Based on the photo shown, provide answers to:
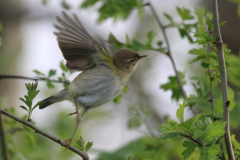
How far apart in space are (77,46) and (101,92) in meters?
0.55

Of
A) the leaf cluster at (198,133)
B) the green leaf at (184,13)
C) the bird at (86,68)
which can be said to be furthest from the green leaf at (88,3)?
Result: the leaf cluster at (198,133)

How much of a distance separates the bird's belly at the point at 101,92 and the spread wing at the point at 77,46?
10.1 inches

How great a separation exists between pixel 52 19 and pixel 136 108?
5.03 meters

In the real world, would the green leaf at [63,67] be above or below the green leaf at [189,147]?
above

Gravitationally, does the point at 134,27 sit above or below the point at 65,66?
above

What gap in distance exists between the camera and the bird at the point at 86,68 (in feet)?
9.43

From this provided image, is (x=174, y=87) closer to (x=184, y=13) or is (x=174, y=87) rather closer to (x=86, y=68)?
(x=184, y=13)

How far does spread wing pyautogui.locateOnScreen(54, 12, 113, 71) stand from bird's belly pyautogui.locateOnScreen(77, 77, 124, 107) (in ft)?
0.84

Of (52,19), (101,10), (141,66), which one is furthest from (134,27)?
(101,10)

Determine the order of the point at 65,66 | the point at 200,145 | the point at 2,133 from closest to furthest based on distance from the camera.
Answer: the point at 200,145 → the point at 2,133 → the point at 65,66

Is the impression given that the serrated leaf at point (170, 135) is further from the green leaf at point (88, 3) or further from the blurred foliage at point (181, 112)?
the green leaf at point (88, 3)

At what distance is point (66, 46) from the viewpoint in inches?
113

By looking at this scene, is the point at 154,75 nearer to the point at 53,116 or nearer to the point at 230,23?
the point at 230,23

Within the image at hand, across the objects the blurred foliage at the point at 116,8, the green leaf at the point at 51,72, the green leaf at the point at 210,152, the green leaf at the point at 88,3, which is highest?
the green leaf at the point at 88,3
